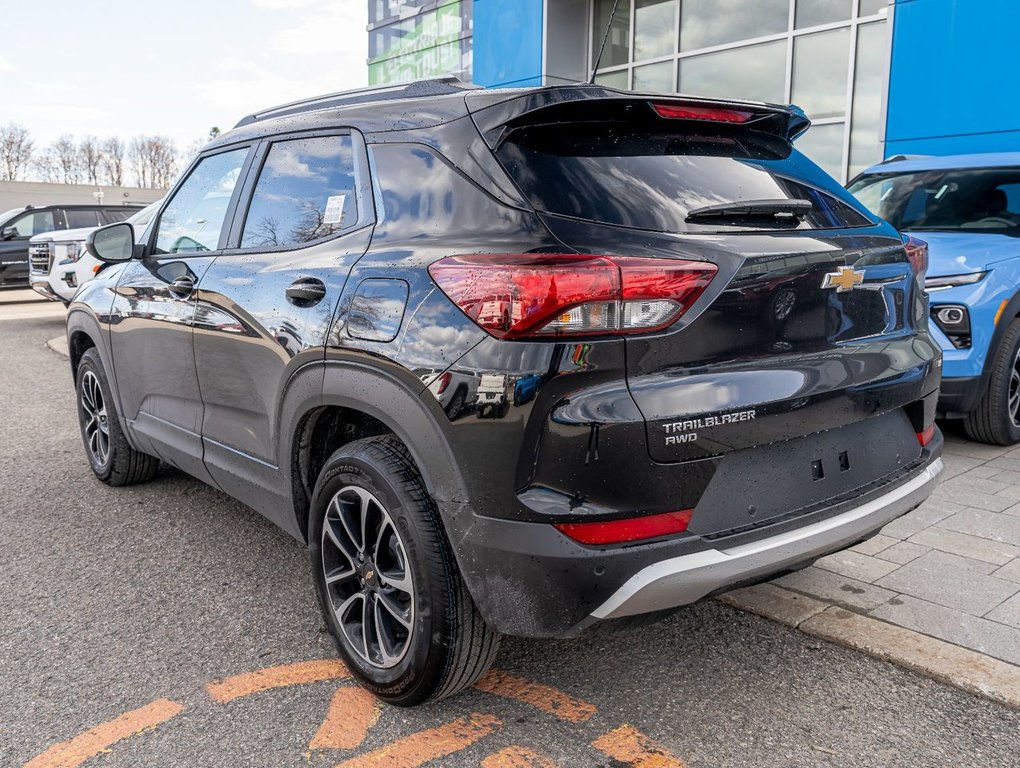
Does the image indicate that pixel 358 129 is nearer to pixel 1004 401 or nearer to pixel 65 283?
pixel 1004 401

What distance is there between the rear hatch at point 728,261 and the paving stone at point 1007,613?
0.84 metres

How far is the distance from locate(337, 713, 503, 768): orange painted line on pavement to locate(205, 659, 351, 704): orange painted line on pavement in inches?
18.1

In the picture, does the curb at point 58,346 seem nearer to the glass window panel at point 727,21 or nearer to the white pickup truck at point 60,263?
the white pickup truck at point 60,263

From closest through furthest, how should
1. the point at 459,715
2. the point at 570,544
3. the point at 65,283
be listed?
1. the point at 570,544
2. the point at 459,715
3. the point at 65,283

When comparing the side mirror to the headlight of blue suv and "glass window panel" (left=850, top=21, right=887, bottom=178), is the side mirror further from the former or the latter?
"glass window panel" (left=850, top=21, right=887, bottom=178)

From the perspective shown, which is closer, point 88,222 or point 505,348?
point 505,348

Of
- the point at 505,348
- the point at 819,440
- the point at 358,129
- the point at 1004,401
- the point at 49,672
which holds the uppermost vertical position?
the point at 358,129

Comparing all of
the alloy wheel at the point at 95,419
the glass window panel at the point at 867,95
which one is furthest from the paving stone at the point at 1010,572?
the glass window panel at the point at 867,95

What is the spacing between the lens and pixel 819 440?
99.1 inches

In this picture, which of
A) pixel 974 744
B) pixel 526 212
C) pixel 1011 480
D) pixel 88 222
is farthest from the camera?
pixel 88 222

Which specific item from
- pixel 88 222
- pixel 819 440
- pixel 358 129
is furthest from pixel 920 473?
pixel 88 222

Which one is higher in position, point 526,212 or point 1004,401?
point 526,212

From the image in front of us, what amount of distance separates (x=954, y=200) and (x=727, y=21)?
7669 millimetres

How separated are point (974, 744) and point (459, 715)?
1447mm
